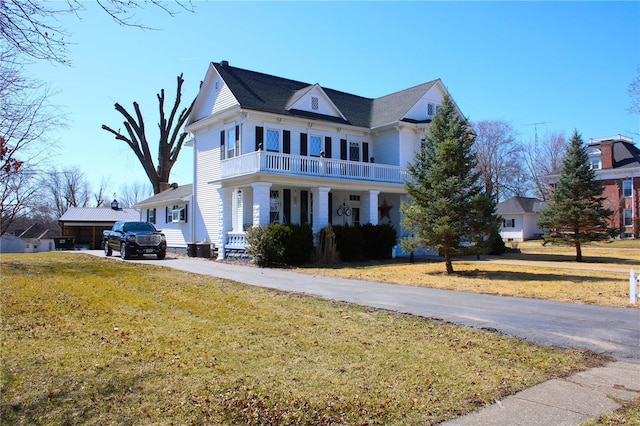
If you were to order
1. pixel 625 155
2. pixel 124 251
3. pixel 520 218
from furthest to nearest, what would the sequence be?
1. pixel 520 218
2. pixel 625 155
3. pixel 124 251

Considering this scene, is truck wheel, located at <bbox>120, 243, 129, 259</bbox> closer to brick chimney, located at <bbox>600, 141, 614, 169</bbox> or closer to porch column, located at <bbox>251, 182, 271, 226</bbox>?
porch column, located at <bbox>251, 182, 271, 226</bbox>

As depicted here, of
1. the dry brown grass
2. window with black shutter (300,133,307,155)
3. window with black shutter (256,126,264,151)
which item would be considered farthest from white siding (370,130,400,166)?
the dry brown grass

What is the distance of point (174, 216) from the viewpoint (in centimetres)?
2981

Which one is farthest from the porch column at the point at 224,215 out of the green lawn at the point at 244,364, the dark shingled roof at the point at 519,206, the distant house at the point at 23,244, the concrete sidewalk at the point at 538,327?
the dark shingled roof at the point at 519,206

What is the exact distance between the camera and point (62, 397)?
4.32m

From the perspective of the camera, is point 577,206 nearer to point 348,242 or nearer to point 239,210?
point 348,242

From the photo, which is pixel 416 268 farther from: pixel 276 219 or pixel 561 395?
pixel 561 395

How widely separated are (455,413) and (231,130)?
22.4m

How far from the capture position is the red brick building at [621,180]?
45344 millimetres

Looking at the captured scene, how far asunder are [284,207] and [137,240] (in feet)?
24.3

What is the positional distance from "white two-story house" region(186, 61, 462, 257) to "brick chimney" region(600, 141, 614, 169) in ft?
90.3

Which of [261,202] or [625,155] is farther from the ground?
[625,155]

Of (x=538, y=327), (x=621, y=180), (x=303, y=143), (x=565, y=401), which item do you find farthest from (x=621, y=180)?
(x=565, y=401)

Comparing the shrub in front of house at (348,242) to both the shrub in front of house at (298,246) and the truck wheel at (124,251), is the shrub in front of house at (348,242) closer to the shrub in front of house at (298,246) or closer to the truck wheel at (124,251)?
the shrub in front of house at (298,246)
